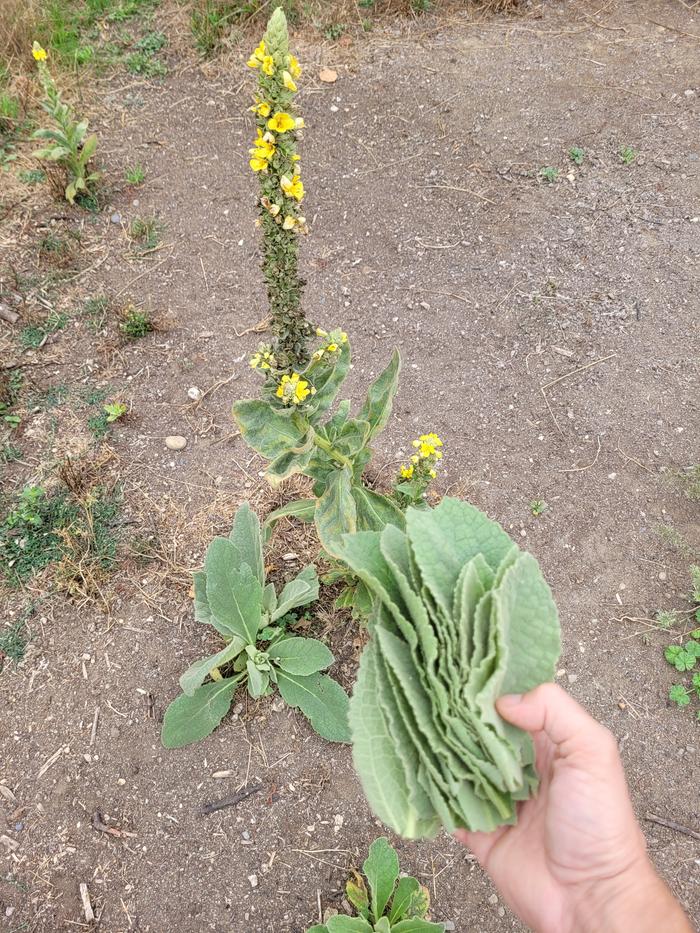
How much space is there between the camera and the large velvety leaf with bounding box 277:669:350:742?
9.17 ft

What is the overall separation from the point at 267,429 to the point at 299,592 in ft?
2.66

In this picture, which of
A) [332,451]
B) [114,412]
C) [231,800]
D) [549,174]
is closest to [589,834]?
[332,451]

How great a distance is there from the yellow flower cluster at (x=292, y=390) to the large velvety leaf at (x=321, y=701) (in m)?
1.26

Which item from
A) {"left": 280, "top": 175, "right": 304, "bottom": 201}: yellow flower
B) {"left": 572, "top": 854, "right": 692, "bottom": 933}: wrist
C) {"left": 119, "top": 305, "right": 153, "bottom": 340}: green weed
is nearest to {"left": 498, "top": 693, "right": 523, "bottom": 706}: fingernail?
{"left": 572, "top": 854, "right": 692, "bottom": 933}: wrist

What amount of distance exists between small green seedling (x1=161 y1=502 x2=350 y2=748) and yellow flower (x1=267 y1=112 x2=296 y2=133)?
5.19 ft

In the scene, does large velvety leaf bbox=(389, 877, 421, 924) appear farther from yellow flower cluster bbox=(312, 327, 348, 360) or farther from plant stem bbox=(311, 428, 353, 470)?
yellow flower cluster bbox=(312, 327, 348, 360)

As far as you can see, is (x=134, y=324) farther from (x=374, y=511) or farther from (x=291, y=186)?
(x=291, y=186)

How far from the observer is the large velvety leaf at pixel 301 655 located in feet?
9.06

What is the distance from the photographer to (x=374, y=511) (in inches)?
111

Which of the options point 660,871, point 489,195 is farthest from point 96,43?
point 660,871

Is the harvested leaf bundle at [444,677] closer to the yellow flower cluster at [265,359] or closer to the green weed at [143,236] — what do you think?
the yellow flower cluster at [265,359]

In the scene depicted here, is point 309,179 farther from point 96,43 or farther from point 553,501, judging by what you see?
point 553,501

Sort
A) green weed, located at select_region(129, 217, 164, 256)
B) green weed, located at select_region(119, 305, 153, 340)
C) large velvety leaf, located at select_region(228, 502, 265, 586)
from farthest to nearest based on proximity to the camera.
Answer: green weed, located at select_region(129, 217, 164, 256), green weed, located at select_region(119, 305, 153, 340), large velvety leaf, located at select_region(228, 502, 265, 586)

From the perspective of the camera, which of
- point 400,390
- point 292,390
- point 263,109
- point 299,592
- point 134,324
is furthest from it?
point 134,324
